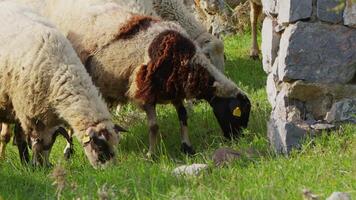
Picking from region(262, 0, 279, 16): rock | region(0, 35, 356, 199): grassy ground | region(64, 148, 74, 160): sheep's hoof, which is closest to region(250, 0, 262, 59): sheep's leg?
region(0, 35, 356, 199): grassy ground

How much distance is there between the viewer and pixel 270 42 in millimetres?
8797

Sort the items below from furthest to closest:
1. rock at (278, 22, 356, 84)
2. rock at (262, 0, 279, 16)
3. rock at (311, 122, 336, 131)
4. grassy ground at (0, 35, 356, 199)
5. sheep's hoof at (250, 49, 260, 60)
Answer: sheep's hoof at (250, 49, 260, 60), rock at (262, 0, 279, 16), rock at (311, 122, 336, 131), rock at (278, 22, 356, 84), grassy ground at (0, 35, 356, 199)

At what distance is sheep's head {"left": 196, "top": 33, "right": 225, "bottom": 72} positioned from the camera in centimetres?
1191

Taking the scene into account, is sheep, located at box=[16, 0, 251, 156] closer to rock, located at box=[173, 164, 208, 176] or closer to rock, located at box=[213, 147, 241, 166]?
rock, located at box=[213, 147, 241, 166]

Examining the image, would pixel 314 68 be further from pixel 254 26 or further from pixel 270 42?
pixel 254 26

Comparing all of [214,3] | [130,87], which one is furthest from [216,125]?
[214,3]

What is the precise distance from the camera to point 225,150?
26.7 ft

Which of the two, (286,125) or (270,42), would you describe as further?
(270,42)

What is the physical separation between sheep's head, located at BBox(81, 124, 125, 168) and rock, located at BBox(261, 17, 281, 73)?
6.13 ft

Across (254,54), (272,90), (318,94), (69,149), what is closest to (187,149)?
(272,90)

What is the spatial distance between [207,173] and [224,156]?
0.66m

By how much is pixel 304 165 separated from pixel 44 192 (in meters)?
2.26

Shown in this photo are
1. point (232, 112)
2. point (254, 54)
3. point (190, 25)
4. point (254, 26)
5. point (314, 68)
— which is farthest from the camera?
point (254, 26)

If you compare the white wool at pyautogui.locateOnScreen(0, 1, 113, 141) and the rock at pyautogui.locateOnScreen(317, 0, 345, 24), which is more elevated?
the rock at pyautogui.locateOnScreen(317, 0, 345, 24)
